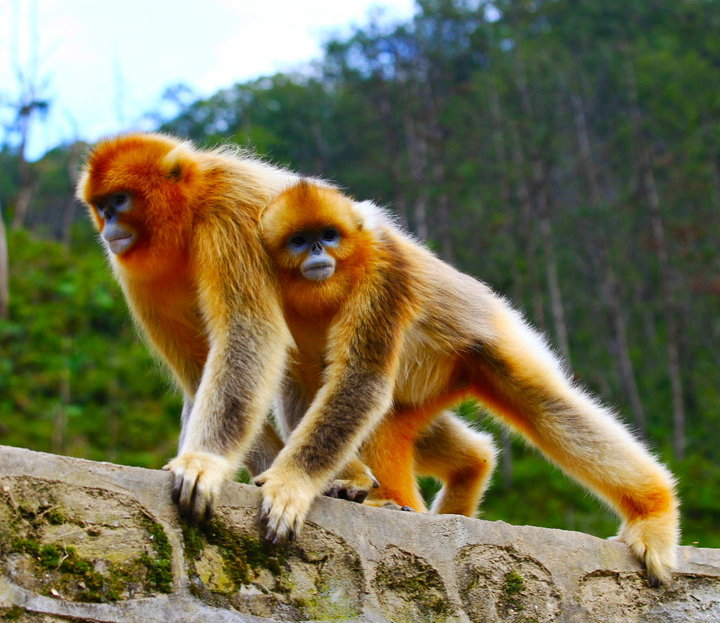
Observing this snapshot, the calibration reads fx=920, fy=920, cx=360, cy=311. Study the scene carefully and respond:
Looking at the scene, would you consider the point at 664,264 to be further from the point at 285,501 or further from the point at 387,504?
the point at 285,501

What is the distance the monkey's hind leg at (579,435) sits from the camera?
4.29 m

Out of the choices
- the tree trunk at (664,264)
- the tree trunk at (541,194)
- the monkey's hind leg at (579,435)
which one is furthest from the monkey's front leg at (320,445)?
the tree trunk at (541,194)

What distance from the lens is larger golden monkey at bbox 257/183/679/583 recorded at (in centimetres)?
405

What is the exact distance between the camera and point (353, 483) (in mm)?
4023

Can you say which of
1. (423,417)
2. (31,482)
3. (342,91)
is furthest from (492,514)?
(342,91)

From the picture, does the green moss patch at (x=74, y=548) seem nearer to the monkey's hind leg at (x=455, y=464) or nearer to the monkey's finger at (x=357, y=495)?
the monkey's finger at (x=357, y=495)

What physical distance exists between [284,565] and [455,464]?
1.84m

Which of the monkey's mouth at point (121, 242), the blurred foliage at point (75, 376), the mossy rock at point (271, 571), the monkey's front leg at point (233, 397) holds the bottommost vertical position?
the blurred foliage at point (75, 376)

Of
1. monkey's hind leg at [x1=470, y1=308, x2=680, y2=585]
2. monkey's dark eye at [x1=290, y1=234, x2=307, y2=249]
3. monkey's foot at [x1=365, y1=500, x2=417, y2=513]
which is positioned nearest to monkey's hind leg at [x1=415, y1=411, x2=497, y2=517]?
monkey's hind leg at [x1=470, y1=308, x2=680, y2=585]

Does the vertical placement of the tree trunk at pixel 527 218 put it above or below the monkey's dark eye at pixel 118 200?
above

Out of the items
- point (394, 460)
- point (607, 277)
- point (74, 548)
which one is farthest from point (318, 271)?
point (607, 277)

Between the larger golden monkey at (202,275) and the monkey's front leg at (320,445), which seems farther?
the larger golden monkey at (202,275)

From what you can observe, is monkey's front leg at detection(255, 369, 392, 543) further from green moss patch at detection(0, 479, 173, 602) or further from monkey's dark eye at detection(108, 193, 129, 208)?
monkey's dark eye at detection(108, 193, 129, 208)

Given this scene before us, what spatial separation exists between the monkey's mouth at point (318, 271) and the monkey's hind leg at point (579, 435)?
93 centimetres
